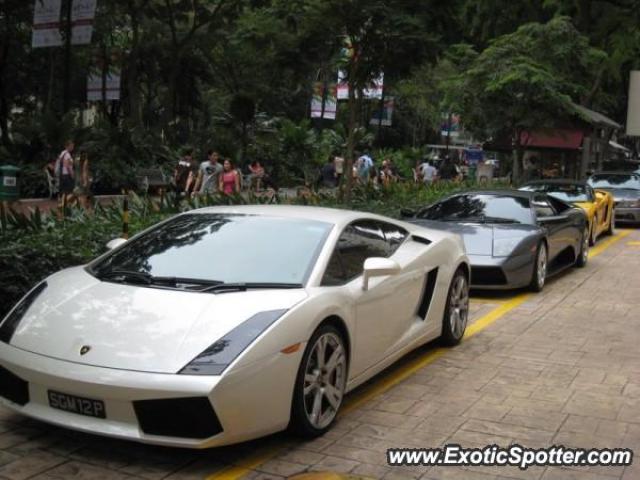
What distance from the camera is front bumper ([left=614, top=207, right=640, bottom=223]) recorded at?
771 inches

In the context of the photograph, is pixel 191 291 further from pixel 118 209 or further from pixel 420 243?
pixel 118 209

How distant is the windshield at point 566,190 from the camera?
51.1 feet

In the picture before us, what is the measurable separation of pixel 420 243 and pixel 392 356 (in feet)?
3.91

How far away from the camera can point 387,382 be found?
19.1ft

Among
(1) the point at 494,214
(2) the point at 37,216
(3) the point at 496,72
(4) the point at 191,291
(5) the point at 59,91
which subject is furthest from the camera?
(5) the point at 59,91

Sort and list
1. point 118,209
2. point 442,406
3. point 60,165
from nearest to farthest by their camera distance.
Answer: point 442,406, point 118,209, point 60,165

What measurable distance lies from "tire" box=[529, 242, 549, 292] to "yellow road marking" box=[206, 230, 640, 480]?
0.60 feet

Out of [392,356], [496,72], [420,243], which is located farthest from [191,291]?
[496,72]

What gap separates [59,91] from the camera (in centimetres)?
3375

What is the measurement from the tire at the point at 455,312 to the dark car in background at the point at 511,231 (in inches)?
94.0

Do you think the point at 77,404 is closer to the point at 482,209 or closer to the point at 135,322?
the point at 135,322

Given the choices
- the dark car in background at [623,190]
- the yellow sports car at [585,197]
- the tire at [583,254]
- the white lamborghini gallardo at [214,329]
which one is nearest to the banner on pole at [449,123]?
the dark car in background at [623,190]

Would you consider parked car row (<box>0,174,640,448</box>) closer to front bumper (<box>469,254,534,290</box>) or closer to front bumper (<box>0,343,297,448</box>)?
front bumper (<box>0,343,297,448</box>)

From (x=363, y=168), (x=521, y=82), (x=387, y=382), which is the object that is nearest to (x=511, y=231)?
(x=387, y=382)
